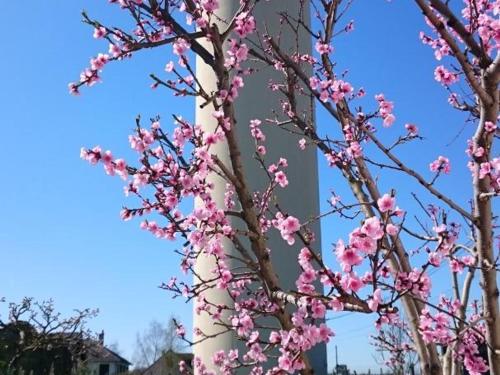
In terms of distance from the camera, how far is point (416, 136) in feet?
12.1

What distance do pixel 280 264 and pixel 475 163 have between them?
474 centimetres

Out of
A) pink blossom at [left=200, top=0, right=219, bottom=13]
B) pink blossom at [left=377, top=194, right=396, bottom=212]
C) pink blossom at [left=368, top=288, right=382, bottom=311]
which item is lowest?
pink blossom at [left=368, top=288, right=382, bottom=311]

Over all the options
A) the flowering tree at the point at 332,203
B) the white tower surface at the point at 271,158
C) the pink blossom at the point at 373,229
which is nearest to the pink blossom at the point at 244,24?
the flowering tree at the point at 332,203

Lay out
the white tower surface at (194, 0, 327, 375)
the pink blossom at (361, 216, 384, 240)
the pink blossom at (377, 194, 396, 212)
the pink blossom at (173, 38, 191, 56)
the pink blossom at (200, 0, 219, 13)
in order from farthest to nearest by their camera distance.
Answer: the white tower surface at (194, 0, 327, 375) → the pink blossom at (173, 38, 191, 56) → the pink blossom at (200, 0, 219, 13) → the pink blossom at (377, 194, 396, 212) → the pink blossom at (361, 216, 384, 240)

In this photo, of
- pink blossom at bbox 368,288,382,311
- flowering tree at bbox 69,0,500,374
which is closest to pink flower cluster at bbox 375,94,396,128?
flowering tree at bbox 69,0,500,374

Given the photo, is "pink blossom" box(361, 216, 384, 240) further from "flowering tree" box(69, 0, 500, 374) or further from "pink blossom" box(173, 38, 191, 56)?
"pink blossom" box(173, 38, 191, 56)

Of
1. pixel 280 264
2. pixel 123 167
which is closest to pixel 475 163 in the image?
pixel 123 167

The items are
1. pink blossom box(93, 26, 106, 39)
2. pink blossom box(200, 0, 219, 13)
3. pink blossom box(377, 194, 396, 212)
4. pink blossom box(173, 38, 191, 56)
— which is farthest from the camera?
pink blossom box(173, 38, 191, 56)

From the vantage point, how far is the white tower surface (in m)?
7.05

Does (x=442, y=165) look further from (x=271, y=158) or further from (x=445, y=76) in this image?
(x=271, y=158)

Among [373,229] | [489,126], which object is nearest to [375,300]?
[373,229]

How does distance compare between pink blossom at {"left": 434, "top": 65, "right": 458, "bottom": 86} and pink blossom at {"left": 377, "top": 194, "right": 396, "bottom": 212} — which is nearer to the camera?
pink blossom at {"left": 377, "top": 194, "right": 396, "bottom": 212}

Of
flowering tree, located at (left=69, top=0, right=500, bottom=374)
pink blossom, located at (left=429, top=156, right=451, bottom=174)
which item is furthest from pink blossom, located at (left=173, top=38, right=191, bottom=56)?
pink blossom, located at (left=429, top=156, right=451, bottom=174)

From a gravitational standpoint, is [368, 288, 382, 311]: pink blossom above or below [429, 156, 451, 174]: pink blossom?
below
